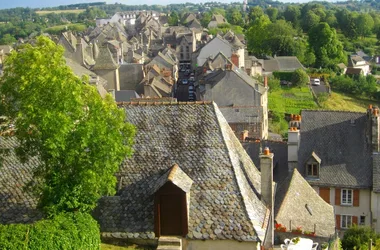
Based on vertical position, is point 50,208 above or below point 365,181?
above

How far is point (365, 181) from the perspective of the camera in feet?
113

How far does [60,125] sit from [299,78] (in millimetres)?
75428

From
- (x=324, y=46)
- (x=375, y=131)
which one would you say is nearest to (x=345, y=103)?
(x=324, y=46)

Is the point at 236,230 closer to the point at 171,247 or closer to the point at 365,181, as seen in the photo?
the point at 171,247

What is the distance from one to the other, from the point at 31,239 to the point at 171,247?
4001mm

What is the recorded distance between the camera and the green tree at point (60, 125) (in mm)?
14594

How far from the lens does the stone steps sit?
52.0 feet

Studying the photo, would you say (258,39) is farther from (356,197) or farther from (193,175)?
(193,175)

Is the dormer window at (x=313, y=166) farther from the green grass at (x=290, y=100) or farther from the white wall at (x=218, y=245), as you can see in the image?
the green grass at (x=290, y=100)

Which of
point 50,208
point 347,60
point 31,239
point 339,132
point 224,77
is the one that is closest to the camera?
point 31,239

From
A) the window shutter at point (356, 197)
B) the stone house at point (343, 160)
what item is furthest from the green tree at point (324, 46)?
the window shutter at point (356, 197)

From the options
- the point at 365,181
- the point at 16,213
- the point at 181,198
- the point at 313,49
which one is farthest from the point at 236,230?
the point at 313,49

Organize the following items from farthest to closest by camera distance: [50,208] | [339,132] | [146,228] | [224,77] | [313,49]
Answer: [313,49], [224,77], [339,132], [146,228], [50,208]

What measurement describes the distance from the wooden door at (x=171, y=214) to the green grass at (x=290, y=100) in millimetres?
55127
